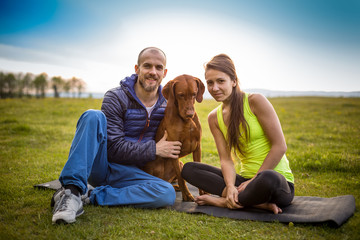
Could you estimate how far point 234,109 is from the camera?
135 inches

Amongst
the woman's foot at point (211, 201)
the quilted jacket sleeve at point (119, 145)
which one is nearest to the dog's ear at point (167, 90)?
the quilted jacket sleeve at point (119, 145)

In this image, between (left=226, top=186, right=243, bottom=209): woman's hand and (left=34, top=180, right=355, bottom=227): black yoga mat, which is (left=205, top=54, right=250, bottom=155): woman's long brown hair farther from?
(left=34, top=180, right=355, bottom=227): black yoga mat

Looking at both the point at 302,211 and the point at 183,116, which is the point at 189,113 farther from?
the point at 302,211

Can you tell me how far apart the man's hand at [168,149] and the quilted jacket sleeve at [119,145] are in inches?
2.8

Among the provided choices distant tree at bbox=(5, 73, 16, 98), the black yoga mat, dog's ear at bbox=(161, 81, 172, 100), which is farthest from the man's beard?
distant tree at bbox=(5, 73, 16, 98)

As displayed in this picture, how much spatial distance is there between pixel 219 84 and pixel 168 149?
1128 millimetres

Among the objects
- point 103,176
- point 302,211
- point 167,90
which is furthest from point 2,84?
point 302,211

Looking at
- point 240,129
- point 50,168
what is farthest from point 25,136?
point 240,129

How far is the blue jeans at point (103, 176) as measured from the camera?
9.96ft

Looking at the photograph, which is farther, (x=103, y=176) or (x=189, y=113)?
(x=103, y=176)

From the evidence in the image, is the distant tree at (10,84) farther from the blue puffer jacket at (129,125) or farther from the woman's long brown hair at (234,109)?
the woman's long brown hair at (234,109)

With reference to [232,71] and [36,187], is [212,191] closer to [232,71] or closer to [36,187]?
[232,71]

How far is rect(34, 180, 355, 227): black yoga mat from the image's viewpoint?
2847 mm

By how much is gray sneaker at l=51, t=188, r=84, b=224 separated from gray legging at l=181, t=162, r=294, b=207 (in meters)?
1.46
